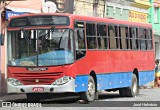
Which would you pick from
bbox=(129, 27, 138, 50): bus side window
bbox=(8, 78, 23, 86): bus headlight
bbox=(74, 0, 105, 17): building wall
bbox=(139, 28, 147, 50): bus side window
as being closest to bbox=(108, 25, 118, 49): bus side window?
bbox=(129, 27, 138, 50): bus side window

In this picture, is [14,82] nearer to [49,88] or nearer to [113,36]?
[49,88]

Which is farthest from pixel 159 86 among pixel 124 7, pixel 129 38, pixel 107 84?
pixel 107 84

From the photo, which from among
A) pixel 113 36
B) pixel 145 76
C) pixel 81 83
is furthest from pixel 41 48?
pixel 145 76

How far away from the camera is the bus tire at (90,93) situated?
19.0m

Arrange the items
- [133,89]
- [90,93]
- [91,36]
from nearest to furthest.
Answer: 1. [90,93]
2. [91,36]
3. [133,89]

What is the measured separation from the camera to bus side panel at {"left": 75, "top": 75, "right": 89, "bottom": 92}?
59.7ft

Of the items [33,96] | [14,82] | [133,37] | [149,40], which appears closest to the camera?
[14,82]

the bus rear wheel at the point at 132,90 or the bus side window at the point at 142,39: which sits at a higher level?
the bus side window at the point at 142,39

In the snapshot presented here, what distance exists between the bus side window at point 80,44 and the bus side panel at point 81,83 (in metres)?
0.75

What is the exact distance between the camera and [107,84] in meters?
20.9

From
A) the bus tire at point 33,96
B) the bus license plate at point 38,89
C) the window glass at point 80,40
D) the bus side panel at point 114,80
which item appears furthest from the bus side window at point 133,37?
the bus license plate at point 38,89

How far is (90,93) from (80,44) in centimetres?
194

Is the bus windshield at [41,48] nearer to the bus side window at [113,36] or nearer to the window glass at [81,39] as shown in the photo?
the window glass at [81,39]

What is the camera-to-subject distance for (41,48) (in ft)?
59.6
